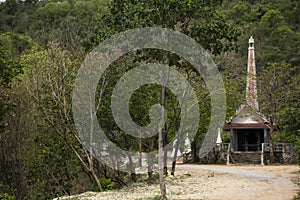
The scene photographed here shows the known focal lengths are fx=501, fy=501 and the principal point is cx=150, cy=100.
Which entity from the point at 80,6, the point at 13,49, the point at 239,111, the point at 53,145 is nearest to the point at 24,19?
the point at 80,6

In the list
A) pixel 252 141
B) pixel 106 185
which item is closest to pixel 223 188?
pixel 106 185

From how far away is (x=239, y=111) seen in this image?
30.6m

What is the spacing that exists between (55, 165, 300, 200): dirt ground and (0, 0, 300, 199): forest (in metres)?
1.66

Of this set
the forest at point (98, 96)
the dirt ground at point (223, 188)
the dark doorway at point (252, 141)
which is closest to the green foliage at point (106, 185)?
the forest at point (98, 96)

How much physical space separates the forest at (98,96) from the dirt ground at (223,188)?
1.66 meters

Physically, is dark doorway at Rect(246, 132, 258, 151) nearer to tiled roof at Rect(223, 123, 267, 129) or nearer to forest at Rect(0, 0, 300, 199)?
forest at Rect(0, 0, 300, 199)

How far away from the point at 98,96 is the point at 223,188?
6769 mm

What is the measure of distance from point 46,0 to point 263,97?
5637cm

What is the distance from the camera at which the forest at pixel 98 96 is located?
15266 mm

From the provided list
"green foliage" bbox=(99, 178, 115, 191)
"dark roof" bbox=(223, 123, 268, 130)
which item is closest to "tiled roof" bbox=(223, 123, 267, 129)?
"dark roof" bbox=(223, 123, 268, 130)

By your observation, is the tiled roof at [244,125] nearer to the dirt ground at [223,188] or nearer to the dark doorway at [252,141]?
the dark doorway at [252,141]

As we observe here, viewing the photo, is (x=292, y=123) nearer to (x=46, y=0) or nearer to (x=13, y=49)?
(x=13, y=49)

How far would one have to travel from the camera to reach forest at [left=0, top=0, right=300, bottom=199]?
15266mm

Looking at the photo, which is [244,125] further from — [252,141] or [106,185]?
[106,185]
